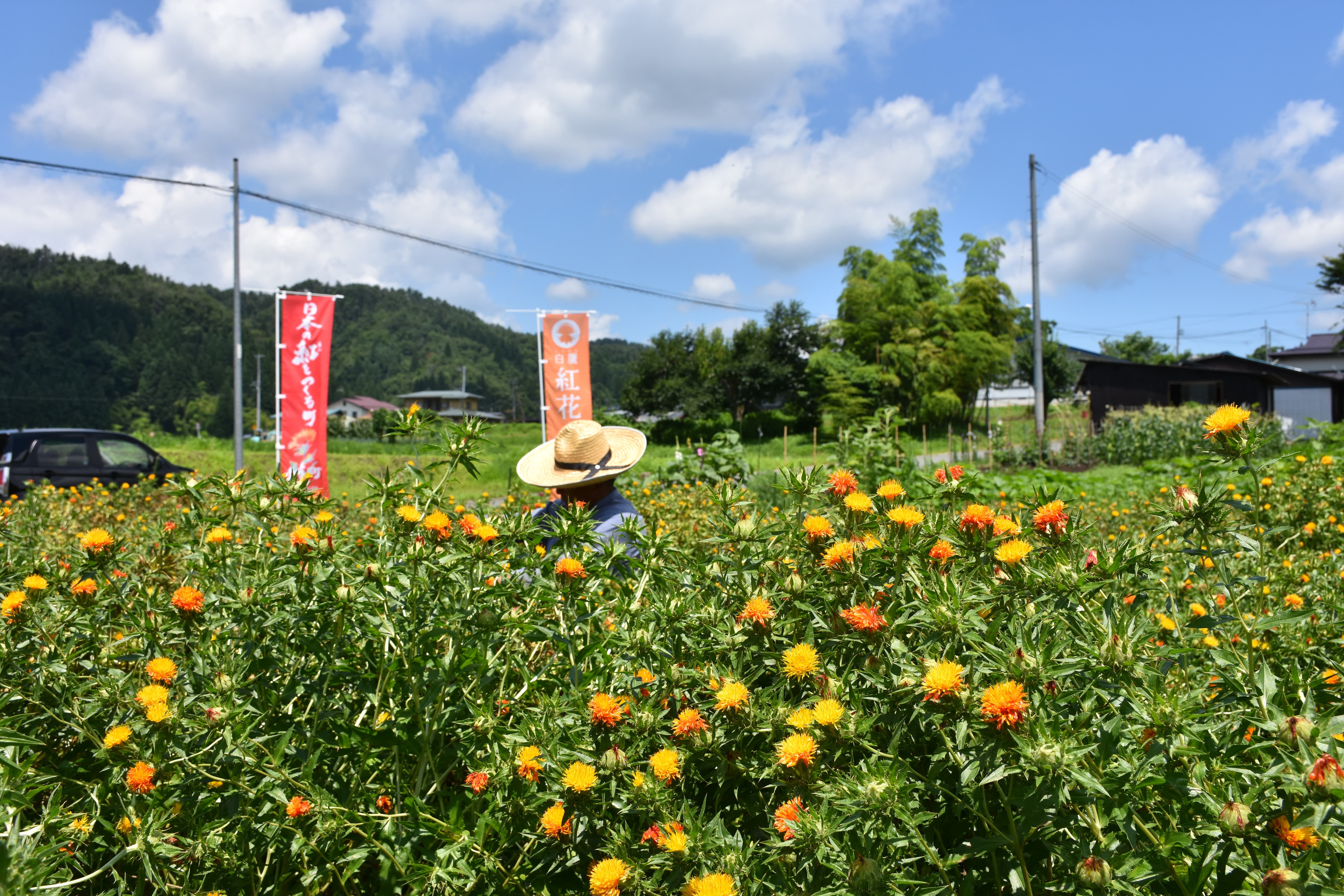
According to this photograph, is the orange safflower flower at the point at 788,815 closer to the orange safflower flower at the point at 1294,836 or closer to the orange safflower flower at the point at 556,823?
the orange safflower flower at the point at 556,823

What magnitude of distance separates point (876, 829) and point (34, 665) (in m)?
1.56

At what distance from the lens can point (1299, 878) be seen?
776 mm

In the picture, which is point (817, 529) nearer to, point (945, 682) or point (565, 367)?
point (945, 682)

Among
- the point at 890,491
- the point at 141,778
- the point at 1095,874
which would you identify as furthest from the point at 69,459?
the point at 1095,874

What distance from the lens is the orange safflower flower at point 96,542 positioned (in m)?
1.49

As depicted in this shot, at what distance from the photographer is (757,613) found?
1.20 meters

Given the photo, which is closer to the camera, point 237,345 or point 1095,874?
point 1095,874

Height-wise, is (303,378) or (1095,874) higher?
(303,378)

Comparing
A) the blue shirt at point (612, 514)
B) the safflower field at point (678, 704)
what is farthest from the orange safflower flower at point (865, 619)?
the blue shirt at point (612, 514)

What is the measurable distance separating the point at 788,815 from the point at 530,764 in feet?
1.26

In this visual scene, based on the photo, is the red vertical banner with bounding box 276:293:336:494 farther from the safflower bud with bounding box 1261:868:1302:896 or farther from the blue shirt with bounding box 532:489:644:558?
the safflower bud with bounding box 1261:868:1302:896

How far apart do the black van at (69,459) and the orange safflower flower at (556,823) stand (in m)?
9.52

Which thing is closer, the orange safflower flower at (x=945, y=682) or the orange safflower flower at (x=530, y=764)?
the orange safflower flower at (x=945, y=682)

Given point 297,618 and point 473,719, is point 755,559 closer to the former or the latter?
point 473,719
